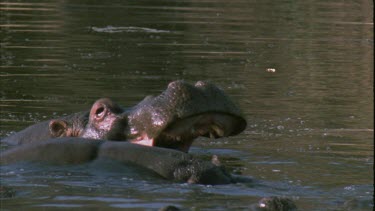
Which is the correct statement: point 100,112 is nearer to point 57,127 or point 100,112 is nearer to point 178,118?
point 57,127

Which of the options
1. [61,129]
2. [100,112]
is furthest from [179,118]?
[61,129]

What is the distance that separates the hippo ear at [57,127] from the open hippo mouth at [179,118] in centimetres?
48

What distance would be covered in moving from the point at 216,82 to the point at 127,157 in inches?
214

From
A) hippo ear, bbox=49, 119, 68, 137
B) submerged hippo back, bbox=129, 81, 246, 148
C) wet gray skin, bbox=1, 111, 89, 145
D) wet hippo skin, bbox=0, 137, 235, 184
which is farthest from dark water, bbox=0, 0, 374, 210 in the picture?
hippo ear, bbox=49, 119, 68, 137

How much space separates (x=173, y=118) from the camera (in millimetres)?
6137

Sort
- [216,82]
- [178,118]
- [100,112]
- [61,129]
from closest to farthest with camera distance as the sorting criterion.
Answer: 1. [178,118]
2. [100,112]
3. [61,129]
4. [216,82]

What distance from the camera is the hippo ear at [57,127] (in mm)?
7117

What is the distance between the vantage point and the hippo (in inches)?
240

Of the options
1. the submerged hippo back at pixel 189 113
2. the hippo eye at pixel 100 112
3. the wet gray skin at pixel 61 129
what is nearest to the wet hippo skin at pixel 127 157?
the submerged hippo back at pixel 189 113

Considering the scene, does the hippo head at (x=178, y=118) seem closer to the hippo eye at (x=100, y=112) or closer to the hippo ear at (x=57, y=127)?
the hippo eye at (x=100, y=112)

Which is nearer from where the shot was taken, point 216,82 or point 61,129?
point 61,129

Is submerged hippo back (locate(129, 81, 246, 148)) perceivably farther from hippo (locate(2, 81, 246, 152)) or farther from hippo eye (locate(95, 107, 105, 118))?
hippo eye (locate(95, 107, 105, 118))

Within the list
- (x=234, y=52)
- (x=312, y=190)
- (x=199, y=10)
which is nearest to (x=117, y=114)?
(x=312, y=190)

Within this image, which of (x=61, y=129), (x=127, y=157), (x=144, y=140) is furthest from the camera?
(x=61, y=129)
